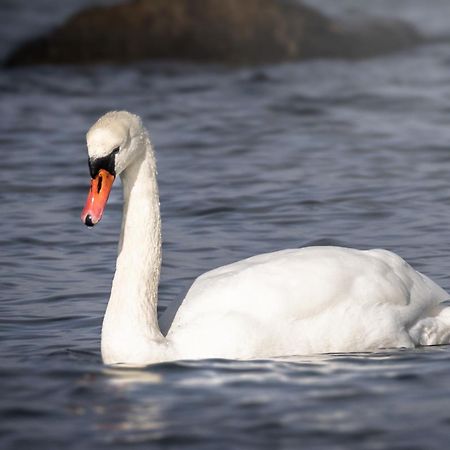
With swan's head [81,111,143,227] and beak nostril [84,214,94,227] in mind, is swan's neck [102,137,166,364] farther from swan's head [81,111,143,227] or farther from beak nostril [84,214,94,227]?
beak nostril [84,214,94,227]

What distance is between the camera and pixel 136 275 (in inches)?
285

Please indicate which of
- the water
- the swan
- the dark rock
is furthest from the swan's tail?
the dark rock

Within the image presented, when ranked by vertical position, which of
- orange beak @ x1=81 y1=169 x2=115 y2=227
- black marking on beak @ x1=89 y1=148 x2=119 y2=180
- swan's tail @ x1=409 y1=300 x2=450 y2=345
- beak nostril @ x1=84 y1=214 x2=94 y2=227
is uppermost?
black marking on beak @ x1=89 y1=148 x2=119 y2=180

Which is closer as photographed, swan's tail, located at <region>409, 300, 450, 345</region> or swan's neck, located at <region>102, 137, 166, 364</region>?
swan's neck, located at <region>102, 137, 166, 364</region>

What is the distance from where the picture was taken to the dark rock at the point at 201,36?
20.2 metres

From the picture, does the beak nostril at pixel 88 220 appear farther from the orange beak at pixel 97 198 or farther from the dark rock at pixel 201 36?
the dark rock at pixel 201 36

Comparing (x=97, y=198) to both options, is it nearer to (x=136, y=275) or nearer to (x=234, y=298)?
(x=136, y=275)

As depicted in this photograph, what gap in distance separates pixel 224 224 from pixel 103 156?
154 inches

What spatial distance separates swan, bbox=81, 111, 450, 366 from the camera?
6926 millimetres

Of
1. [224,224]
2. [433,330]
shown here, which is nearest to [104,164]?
[433,330]

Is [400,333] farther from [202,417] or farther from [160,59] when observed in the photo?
[160,59]

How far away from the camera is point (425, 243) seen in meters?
9.84

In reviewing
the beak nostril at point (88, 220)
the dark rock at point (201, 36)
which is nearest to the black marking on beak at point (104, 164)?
the beak nostril at point (88, 220)

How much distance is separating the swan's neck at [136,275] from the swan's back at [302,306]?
0.18 metres
